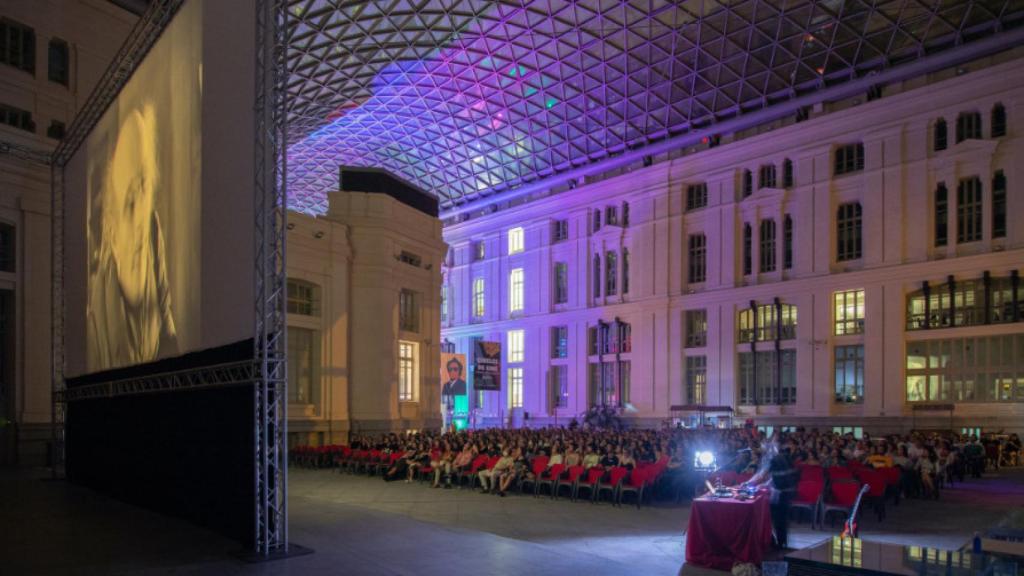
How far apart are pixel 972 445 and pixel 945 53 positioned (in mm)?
20631

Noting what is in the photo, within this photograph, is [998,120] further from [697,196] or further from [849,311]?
[697,196]

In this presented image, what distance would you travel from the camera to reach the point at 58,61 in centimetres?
2961

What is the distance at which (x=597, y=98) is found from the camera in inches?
1916

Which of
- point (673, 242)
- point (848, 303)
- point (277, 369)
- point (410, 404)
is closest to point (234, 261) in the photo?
point (277, 369)

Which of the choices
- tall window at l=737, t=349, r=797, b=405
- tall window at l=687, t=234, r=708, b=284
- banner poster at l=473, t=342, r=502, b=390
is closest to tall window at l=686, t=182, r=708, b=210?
tall window at l=687, t=234, r=708, b=284

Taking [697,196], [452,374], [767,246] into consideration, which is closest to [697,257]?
[697,196]

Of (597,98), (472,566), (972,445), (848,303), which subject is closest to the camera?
(472,566)

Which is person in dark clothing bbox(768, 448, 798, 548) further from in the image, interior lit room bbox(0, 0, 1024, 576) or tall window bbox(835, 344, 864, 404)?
tall window bbox(835, 344, 864, 404)

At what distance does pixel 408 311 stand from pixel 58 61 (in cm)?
1717

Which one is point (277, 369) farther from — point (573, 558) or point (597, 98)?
point (597, 98)

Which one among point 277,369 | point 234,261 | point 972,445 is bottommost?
point 972,445

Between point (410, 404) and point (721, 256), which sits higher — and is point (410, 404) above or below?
below

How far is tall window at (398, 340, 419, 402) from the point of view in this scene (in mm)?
34500

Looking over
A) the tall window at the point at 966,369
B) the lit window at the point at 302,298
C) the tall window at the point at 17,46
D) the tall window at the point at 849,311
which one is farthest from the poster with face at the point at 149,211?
the tall window at the point at 849,311
